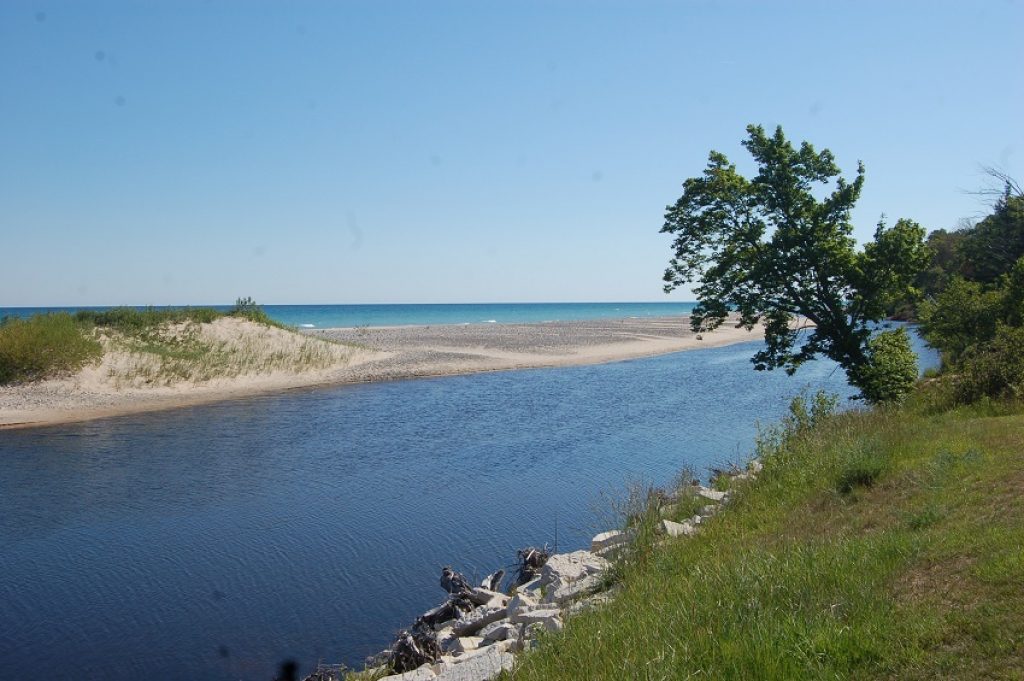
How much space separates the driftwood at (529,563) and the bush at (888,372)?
34.0 ft

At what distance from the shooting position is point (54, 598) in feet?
41.1

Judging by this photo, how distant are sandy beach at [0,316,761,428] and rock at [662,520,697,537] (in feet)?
88.4

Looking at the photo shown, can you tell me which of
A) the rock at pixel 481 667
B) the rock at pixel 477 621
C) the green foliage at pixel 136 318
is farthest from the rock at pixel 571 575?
the green foliage at pixel 136 318

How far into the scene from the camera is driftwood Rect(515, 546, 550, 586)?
40.1 ft

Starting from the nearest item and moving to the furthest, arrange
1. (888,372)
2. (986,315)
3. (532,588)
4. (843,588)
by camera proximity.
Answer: (843,588)
(532,588)
(888,372)
(986,315)

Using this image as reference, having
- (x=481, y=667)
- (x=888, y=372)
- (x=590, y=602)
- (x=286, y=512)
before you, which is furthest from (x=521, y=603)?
(x=888, y=372)

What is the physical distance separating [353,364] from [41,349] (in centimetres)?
1758

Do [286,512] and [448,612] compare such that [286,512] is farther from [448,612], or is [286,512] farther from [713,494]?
[713,494]

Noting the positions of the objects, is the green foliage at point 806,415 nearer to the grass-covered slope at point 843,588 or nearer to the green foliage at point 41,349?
the grass-covered slope at point 843,588

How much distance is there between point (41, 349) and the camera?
33562 mm

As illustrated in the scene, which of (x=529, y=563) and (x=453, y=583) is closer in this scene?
(x=453, y=583)

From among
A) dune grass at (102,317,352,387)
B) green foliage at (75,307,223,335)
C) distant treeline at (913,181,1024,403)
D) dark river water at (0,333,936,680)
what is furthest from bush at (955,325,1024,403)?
green foliage at (75,307,223,335)

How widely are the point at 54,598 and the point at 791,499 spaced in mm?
11615

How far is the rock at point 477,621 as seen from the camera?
10133mm
